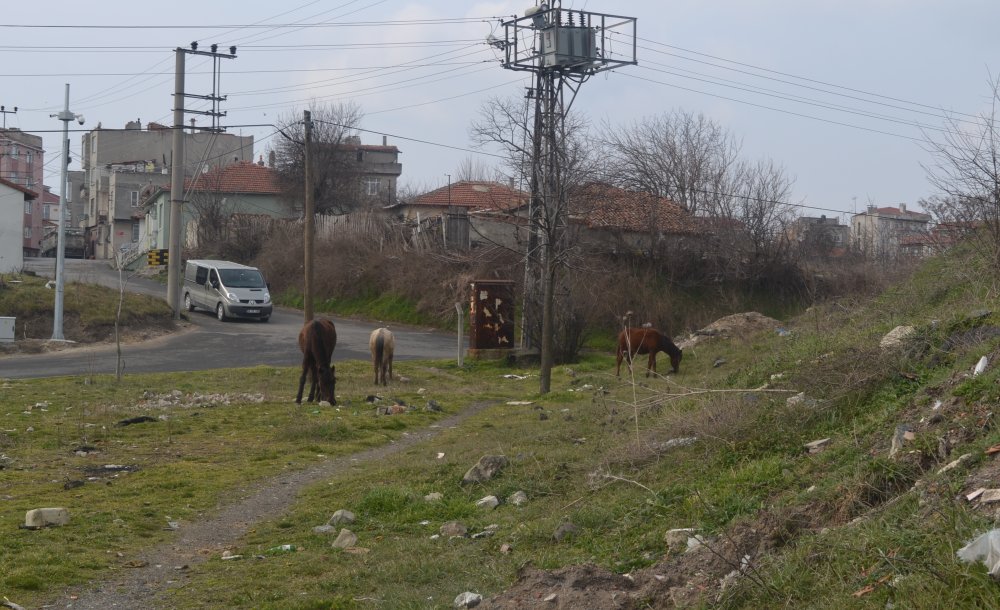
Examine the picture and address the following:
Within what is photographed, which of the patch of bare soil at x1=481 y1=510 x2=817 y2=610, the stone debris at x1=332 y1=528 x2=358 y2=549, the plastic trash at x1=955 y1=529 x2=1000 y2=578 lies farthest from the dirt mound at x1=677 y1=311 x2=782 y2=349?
the plastic trash at x1=955 y1=529 x2=1000 y2=578

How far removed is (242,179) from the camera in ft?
221

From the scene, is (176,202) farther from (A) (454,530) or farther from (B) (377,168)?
(B) (377,168)

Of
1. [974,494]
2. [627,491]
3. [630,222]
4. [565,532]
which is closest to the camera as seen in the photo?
[974,494]

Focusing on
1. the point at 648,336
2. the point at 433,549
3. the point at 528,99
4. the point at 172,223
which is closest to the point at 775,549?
the point at 433,549

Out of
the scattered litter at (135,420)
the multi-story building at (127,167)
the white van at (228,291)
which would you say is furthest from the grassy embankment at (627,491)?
the multi-story building at (127,167)

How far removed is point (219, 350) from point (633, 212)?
19747mm

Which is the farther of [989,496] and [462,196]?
[462,196]

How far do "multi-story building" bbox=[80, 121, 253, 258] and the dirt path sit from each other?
69.7m

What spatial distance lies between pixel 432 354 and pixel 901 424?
2643 centimetres

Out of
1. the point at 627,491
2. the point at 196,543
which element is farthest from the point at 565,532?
the point at 196,543

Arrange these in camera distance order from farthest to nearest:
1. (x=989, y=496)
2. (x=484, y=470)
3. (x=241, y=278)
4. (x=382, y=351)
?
1. (x=241, y=278)
2. (x=382, y=351)
3. (x=484, y=470)
4. (x=989, y=496)

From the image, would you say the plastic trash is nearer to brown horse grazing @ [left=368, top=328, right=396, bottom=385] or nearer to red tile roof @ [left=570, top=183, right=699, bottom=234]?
Result: brown horse grazing @ [left=368, top=328, right=396, bottom=385]

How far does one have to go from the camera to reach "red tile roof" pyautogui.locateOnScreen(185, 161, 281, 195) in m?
64.9

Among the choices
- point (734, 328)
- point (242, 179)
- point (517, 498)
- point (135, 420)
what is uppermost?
point (242, 179)
